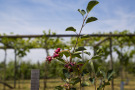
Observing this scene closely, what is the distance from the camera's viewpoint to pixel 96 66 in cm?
115

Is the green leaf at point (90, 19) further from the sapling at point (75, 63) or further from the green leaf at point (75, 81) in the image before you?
the green leaf at point (75, 81)

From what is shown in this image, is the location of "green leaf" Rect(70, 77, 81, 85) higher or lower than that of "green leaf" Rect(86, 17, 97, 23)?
lower

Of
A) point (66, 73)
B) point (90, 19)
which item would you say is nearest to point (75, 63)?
point (66, 73)

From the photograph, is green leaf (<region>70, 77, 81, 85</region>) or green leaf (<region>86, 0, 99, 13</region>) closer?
green leaf (<region>86, 0, 99, 13</region>)

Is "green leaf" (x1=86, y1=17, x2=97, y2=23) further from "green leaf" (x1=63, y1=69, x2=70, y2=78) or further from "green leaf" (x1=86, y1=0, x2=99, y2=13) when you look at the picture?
→ "green leaf" (x1=63, y1=69, x2=70, y2=78)

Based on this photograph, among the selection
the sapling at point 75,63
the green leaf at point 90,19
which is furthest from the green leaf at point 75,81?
the green leaf at point 90,19

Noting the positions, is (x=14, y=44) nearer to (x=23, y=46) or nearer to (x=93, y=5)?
(x=23, y=46)

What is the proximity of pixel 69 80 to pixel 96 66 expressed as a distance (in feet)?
0.76

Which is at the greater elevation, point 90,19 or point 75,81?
point 90,19

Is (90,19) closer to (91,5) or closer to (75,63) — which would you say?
(91,5)

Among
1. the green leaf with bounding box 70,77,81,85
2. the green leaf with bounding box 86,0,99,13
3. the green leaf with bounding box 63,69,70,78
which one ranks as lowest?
the green leaf with bounding box 70,77,81,85

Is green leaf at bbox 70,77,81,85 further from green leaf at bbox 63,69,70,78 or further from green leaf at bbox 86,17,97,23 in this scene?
green leaf at bbox 86,17,97,23

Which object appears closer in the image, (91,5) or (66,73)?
(91,5)

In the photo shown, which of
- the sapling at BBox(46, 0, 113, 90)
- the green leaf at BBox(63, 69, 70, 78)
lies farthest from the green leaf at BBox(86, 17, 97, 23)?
the green leaf at BBox(63, 69, 70, 78)
